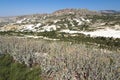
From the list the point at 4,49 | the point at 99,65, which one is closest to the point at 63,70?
the point at 99,65

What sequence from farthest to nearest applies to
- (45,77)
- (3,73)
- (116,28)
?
(116,28), (3,73), (45,77)

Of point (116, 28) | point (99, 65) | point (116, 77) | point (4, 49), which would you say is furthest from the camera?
point (116, 28)

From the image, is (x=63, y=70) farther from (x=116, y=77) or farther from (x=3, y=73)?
(x=3, y=73)

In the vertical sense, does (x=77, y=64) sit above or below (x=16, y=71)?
above

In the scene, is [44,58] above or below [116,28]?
above

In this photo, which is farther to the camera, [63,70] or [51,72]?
[51,72]

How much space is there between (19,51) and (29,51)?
130cm

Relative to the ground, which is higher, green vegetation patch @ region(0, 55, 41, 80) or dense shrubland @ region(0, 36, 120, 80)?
dense shrubland @ region(0, 36, 120, 80)

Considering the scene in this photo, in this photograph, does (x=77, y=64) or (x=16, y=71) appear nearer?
(x=77, y=64)

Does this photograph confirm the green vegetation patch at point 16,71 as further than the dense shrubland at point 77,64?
Yes

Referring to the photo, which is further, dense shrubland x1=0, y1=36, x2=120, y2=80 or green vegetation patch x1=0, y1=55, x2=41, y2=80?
green vegetation patch x1=0, y1=55, x2=41, y2=80

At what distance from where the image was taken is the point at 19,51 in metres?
26.7

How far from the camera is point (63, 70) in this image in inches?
730

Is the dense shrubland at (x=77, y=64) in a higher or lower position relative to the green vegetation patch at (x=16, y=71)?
higher
